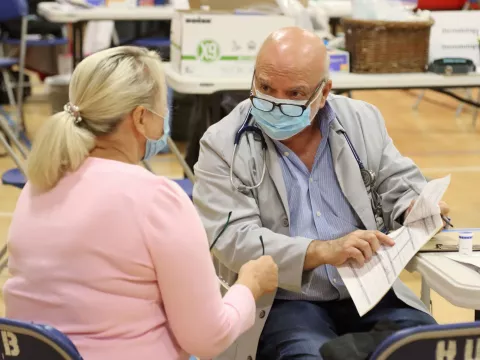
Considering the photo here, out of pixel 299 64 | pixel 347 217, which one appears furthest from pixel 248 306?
pixel 299 64

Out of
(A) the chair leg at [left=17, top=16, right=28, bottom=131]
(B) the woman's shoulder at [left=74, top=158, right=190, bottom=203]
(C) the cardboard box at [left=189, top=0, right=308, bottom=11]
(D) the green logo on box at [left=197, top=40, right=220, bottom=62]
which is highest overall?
(C) the cardboard box at [left=189, top=0, right=308, bottom=11]

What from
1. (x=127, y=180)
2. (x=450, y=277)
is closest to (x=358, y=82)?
(x=450, y=277)

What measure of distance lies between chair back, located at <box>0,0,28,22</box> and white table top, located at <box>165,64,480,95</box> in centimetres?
226

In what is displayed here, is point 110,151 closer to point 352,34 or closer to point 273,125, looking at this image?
point 273,125

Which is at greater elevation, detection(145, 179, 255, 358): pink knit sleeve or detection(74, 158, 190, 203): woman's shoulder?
detection(74, 158, 190, 203): woman's shoulder

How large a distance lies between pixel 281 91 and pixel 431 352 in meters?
1.04

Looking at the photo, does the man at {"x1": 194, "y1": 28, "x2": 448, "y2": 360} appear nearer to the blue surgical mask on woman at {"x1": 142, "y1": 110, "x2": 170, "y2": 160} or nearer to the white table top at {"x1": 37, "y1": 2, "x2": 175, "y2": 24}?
the blue surgical mask on woman at {"x1": 142, "y1": 110, "x2": 170, "y2": 160}

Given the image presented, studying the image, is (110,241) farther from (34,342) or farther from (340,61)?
(340,61)

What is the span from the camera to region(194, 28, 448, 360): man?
210 cm

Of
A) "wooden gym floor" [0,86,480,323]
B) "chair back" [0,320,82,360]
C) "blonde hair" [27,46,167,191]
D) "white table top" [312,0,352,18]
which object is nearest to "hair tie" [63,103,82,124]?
"blonde hair" [27,46,167,191]

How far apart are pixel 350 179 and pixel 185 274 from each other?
86 cm

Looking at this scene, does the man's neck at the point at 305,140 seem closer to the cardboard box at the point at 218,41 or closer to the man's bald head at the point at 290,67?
the man's bald head at the point at 290,67

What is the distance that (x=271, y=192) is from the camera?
2.21 meters

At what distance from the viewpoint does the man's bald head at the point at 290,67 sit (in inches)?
88.3
